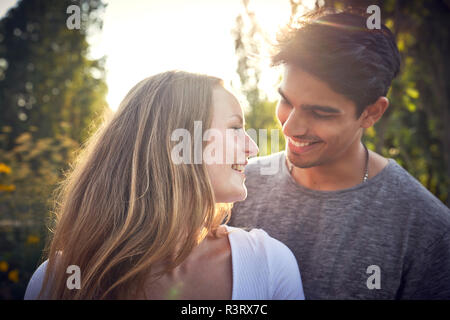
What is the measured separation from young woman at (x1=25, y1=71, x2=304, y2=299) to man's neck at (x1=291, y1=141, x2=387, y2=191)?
693mm

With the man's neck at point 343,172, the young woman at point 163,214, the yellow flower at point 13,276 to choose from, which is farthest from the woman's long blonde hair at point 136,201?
the yellow flower at point 13,276

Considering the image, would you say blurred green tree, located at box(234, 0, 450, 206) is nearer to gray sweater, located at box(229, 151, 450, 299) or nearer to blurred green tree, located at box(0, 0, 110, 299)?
gray sweater, located at box(229, 151, 450, 299)

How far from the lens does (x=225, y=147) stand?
4.93 feet

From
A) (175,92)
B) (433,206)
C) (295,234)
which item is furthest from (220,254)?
(433,206)

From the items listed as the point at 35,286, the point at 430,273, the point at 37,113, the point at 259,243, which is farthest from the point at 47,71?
the point at 430,273

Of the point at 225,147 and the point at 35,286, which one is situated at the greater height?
the point at 225,147

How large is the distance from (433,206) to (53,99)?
33.2 feet

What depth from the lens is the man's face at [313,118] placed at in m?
1.87

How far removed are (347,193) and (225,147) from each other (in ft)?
3.05

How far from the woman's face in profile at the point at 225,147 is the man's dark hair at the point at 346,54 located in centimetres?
64

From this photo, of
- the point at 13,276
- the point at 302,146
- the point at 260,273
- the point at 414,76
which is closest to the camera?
the point at 260,273

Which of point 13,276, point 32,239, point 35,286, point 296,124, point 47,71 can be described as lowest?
point 13,276

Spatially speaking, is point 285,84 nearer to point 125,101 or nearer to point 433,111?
point 125,101

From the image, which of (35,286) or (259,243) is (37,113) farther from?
(259,243)
